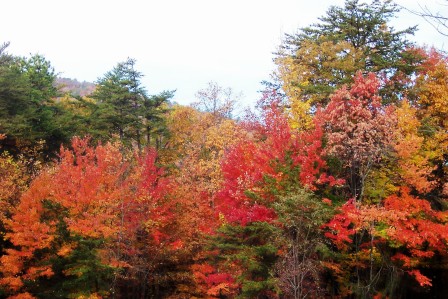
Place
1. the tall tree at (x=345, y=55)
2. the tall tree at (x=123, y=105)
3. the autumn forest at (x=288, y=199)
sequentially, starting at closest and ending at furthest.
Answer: the autumn forest at (x=288, y=199), the tall tree at (x=345, y=55), the tall tree at (x=123, y=105)

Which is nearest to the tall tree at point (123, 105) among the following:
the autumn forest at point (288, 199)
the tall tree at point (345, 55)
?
the autumn forest at point (288, 199)

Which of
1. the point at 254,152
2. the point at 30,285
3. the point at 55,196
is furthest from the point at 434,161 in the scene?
the point at 30,285

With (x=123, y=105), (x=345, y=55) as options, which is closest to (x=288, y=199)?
(x=345, y=55)

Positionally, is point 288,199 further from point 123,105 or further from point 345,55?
point 123,105

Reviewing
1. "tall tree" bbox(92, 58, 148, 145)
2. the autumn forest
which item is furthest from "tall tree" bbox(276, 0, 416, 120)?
"tall tree" bbox(92, 58, 148, 145)

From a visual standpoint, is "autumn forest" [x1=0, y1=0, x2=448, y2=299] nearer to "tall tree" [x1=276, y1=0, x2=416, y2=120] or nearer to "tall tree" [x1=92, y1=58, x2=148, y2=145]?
"tall tree" [x1=276, y1=0, x2=416, y2=120]

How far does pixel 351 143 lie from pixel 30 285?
55.2 ft

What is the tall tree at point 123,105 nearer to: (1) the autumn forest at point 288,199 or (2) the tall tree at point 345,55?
(1) the autumn forest at point 288,199

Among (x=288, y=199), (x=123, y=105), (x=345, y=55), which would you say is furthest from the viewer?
(x=123, y=105)

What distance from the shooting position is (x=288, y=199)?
1645cm

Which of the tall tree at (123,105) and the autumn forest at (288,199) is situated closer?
the autumn forest at (288,199)

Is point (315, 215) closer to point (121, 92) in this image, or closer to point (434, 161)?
point (434, 161)

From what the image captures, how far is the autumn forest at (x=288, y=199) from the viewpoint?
18.6 meters

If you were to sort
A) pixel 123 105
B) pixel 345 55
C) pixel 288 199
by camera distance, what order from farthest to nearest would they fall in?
pixel 123 105, pixel 345 55, pixel 288 199
